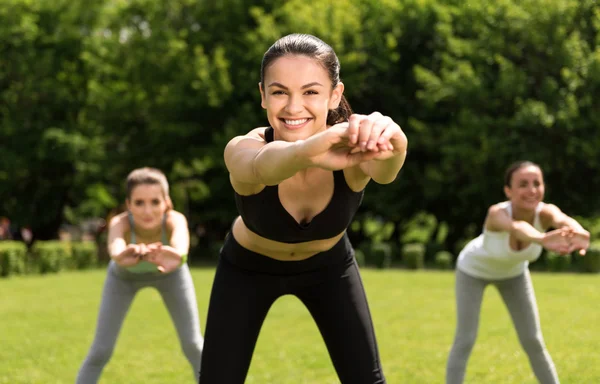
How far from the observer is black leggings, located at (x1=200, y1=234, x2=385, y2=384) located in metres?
4.45

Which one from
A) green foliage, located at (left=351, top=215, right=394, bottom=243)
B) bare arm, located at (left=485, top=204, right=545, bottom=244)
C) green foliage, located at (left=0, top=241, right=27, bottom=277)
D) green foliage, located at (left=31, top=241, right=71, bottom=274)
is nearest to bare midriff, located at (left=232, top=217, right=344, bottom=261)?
bare arm, located at (left=485, top=204, right=545, bottom=244)

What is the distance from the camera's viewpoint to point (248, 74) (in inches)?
1320

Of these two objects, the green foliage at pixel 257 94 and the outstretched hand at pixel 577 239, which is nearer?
the outstretched hand at pixel 577 239

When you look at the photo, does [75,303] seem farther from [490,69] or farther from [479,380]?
[490,69]

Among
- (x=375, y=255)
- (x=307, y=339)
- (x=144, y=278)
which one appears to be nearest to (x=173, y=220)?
(x=144, y=278)

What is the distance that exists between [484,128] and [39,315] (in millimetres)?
17566

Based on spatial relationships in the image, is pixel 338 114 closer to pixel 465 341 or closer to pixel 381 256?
pixel 465 341

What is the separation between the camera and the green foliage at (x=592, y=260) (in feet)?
78.3

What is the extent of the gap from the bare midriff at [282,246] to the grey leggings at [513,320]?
3017mm

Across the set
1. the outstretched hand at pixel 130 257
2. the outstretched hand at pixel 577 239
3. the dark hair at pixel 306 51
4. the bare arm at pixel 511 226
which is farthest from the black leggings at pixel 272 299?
A: the bare arm at pixel 511 226

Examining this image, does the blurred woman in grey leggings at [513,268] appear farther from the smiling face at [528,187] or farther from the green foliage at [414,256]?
the green foliage at [414,256]

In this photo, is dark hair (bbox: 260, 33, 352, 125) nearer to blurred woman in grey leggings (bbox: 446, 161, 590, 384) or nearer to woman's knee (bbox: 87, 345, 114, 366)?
blurred woman in grey leggings (bbox: 446, 161, 590, 384)

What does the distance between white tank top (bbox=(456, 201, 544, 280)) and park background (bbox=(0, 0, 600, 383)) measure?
14218mm

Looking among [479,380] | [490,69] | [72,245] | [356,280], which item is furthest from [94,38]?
[356,280]
